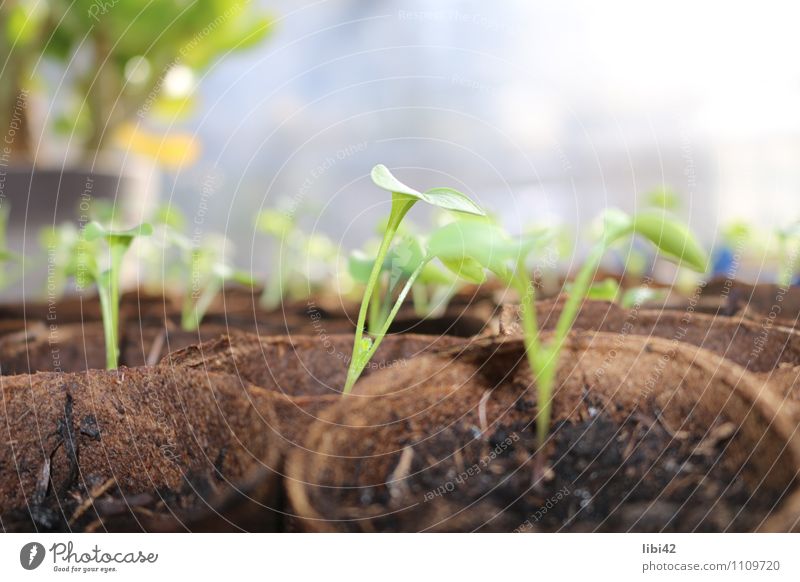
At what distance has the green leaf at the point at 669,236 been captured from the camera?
348 millimetres

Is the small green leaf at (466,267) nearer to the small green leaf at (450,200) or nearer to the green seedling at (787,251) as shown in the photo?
the small green leaf at (450,200)

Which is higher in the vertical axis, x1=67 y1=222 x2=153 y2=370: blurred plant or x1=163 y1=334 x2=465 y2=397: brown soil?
x1=67 y1=222 x2=153 y2=370: blurred plant

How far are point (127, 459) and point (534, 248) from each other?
10.7 inches

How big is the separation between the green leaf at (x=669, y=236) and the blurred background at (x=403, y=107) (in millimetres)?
223

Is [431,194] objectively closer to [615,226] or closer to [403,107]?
[615,226]

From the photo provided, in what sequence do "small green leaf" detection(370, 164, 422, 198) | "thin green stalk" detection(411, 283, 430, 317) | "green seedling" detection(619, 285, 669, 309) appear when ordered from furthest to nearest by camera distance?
1. "thin green stalk" detection(411, 283, 430, 317)
2. "green seedling" detection(619, 285, 669, 309)
3. "small green leaf" detection(370, 164, 422, 198)

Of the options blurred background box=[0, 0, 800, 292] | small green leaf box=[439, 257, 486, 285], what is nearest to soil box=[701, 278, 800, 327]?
blurred background box=[0, 0, 800, 292]

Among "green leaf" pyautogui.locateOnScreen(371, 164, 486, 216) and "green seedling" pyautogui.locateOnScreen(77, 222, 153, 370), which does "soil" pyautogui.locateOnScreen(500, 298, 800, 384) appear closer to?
"green leaf" pyautogui.locateOnScreen(371, 164, 486, 216)

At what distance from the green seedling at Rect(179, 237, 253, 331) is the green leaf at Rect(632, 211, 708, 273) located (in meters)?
0.37

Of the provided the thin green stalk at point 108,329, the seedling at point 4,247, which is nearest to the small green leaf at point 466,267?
the thin green stalk at point 108,329

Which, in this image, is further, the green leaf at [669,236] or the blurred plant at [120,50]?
the blurred plant at [120,50]

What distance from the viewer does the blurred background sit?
659 mm

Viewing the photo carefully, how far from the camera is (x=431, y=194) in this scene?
0.34 metres
